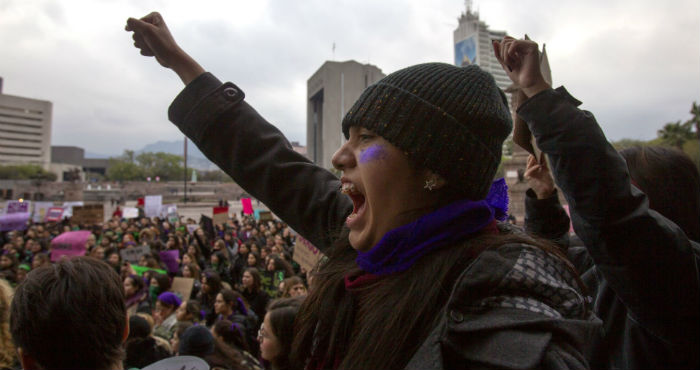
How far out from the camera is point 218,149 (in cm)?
153

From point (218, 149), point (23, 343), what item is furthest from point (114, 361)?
point (218, 149)

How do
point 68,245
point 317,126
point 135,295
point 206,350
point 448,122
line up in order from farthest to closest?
point 317,126, point 68,245, point 135,295, point 206,350, point 448,122

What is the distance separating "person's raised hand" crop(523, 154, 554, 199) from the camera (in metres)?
1.85

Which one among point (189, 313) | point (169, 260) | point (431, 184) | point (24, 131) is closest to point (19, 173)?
point (24, 131)

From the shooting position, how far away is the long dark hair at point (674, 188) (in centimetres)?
168

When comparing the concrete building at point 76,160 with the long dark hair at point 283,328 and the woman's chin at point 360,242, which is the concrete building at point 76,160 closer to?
the long dark hair at point 283,328

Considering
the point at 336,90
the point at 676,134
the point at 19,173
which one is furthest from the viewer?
the point at 336,90

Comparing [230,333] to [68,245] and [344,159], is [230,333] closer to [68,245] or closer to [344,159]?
[344,159]

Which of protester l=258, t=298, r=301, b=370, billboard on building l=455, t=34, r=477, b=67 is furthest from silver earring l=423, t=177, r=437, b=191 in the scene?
billboard on building l=455, t=34, r=477, b=67

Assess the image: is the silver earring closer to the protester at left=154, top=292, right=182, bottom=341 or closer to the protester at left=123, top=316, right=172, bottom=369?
the protester at left=123, top=316, right=172, bottom=369

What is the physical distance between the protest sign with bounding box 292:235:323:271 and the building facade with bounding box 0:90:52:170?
124 meters

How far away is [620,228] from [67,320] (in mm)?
1892

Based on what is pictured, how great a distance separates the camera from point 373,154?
3.53 ft

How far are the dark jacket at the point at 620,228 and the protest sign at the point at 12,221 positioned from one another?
13.5m
